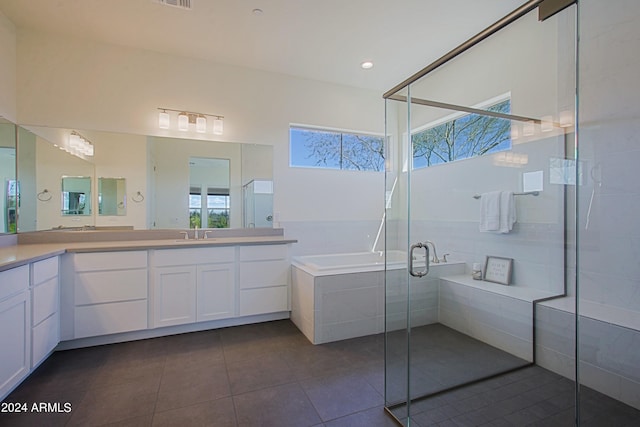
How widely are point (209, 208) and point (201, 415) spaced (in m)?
2.12

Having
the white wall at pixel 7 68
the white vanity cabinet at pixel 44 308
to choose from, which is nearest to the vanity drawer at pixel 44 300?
the white vanity cabinet at pixel 44 308

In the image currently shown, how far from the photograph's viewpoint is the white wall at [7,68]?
2.49m

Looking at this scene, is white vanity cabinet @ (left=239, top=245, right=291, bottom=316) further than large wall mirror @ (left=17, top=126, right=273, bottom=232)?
Yes

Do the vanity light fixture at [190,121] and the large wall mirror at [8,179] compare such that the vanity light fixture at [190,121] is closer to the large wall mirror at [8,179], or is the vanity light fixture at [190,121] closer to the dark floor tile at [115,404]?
the large wall mirror at [8,179]

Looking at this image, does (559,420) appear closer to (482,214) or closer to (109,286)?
(482,214)

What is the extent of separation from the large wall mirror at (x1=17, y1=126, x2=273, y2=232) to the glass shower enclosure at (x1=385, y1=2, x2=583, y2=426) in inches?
70.8

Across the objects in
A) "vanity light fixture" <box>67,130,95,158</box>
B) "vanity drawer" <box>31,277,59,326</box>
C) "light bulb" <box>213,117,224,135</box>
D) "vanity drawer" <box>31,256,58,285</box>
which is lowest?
"vanity drawer" <box>31,277,59,326</box>

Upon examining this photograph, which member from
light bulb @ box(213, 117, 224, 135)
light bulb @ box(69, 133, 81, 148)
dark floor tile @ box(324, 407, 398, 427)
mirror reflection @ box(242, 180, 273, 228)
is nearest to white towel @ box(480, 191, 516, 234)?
dark floor tile @ box(324, 407, 398, 427)

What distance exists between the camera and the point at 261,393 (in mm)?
1875

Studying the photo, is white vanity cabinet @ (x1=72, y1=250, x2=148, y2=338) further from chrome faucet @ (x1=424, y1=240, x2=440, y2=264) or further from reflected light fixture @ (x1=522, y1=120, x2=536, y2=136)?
reflected light fixture @ (x1=522, y1=120, x2=536, y2=136)

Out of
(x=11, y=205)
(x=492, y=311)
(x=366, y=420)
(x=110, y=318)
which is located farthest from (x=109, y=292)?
(x=492, y=311)

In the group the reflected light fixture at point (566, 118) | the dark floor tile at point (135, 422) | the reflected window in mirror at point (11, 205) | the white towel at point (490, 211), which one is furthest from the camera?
the white towel at point (490, 211)

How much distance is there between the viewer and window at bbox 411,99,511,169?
269 cm

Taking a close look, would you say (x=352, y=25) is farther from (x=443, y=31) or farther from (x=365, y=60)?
(x=443, y=31)
